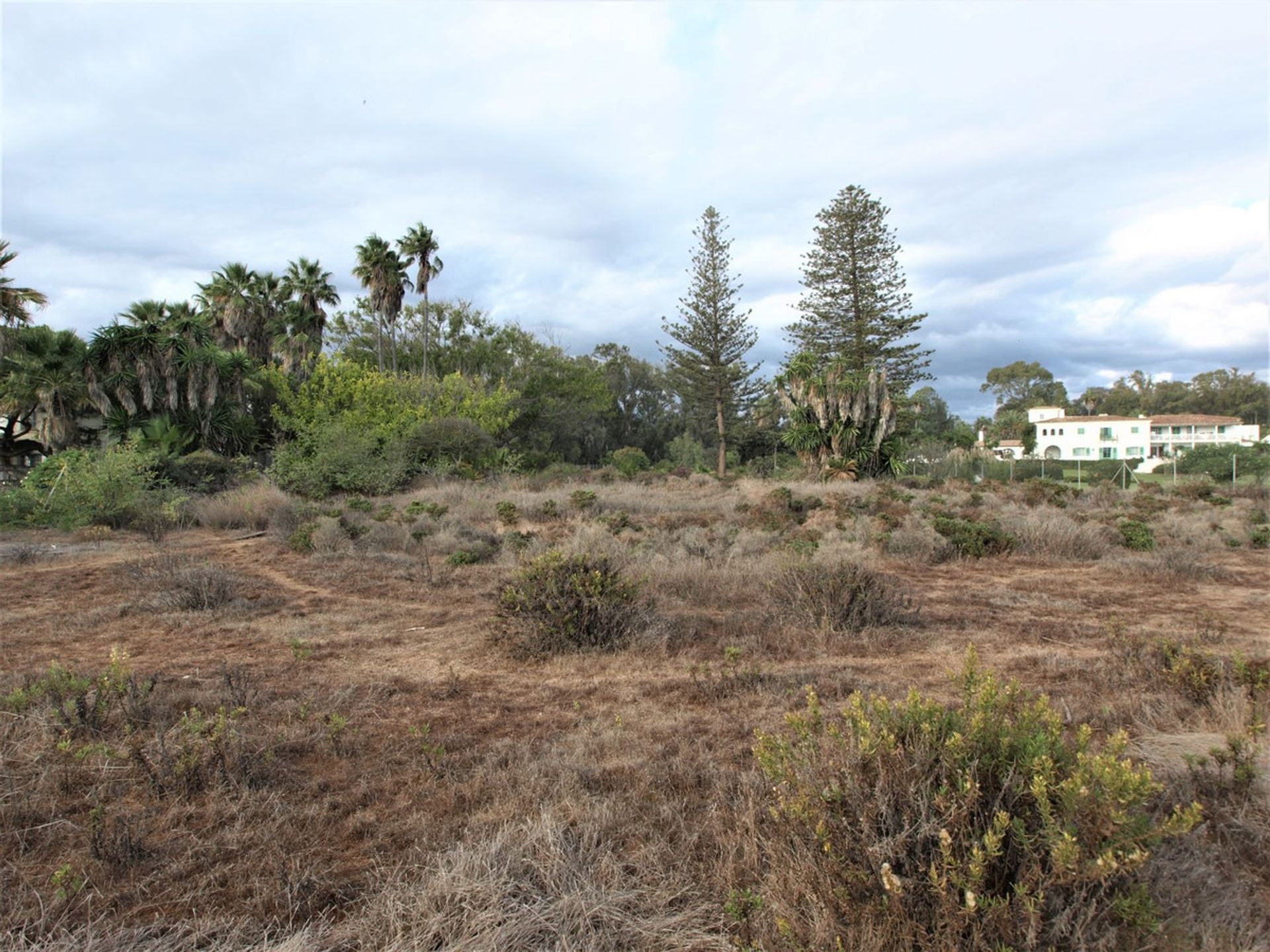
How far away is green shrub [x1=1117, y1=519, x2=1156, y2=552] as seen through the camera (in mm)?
9492

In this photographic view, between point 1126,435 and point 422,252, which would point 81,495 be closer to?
point 422,252

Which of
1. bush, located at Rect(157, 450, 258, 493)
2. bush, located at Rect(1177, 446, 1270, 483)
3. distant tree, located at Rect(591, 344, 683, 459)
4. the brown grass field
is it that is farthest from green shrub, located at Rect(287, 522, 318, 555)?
distant tree, located at Rect(591, 344, 683, 459)

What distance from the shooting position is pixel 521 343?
39812mm

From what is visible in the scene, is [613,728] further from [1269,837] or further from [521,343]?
[521,343]

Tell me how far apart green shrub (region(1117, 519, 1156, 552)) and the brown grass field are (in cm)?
30

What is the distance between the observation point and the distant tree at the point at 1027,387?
7806 cm

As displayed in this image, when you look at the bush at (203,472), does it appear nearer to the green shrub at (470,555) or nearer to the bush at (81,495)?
the bush at (81,495)

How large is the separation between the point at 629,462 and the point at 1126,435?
164 feet

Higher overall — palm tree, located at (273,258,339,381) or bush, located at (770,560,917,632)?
palm tree, located at (273,258,339,381)

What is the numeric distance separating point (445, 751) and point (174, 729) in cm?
139

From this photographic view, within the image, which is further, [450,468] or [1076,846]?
[450,468]

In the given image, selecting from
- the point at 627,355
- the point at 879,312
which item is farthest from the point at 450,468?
the point at 627,355

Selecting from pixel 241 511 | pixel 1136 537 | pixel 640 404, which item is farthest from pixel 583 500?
pixel 640 404

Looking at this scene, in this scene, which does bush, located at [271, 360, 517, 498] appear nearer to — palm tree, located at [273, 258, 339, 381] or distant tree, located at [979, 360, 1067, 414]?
palm tree, located at [273, 258, 339, 381]
